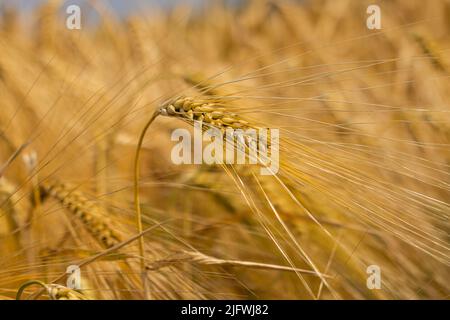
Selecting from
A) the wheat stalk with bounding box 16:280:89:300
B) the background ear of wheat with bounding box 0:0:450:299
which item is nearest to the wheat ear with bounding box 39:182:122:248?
the background ear of wheat with bounding box 0:0:450:299

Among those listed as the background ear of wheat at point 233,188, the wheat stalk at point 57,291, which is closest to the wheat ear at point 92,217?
the background ear of wheat at point 233,188

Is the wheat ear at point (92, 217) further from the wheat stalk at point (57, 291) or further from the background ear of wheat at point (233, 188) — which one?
the wheat stalk at point (57, 291)

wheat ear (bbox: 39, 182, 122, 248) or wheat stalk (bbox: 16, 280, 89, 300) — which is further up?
wheat ear (bbox: 39, 182, 122, 248)

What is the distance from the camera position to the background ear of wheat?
0.85 meters

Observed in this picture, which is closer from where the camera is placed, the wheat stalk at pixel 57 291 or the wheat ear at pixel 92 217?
the wheat stalk at pixel 57 291

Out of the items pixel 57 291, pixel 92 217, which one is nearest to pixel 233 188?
pixel 92 217

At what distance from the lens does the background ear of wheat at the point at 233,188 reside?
847 millimetres

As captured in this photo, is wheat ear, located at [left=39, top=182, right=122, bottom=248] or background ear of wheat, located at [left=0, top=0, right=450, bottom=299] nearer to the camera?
background ear of wheat, located at [left=0, top=0, right=450, bottom=299]

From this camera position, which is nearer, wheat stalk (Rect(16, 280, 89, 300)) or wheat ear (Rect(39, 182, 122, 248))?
wheat stalk (Rect(16, 280, 89, 300))

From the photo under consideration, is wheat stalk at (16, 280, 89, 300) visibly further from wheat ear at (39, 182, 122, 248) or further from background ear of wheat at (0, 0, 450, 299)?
wheat ear at (39, 182, 122, 248)

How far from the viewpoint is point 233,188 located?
52.1 inches

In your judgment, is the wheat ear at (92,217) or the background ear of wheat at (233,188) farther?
the wheat ear at (92,217)

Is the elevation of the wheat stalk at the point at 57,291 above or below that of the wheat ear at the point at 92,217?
below

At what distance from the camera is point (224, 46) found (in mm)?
3496
